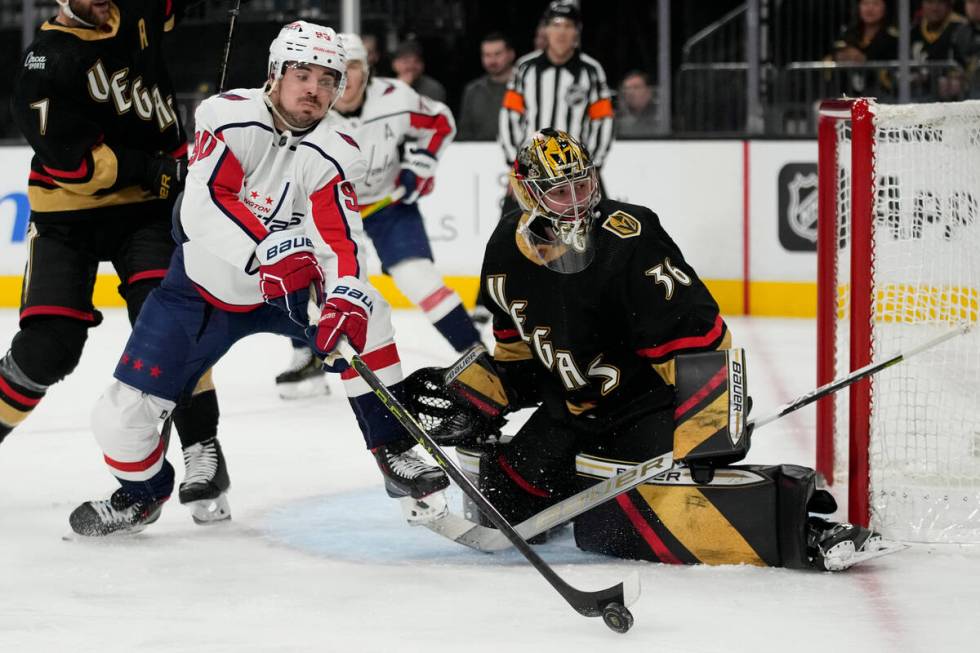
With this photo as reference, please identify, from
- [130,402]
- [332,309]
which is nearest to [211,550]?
[130,402]

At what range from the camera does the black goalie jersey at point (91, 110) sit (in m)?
3.02

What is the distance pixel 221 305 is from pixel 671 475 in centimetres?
86

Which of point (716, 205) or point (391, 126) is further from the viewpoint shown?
point (716, 205)

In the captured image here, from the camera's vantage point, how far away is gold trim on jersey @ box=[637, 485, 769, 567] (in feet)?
8.70

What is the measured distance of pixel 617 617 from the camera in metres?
2.29

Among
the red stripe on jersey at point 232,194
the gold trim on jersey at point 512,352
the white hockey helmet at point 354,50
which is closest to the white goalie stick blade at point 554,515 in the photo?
the gold trim on jersey at point 512,352

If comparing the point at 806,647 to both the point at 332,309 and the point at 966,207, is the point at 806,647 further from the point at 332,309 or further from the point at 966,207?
the point at 966,207

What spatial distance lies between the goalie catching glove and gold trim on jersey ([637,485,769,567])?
366 mm

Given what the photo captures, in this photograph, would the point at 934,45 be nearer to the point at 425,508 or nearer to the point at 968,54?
the point at 968,54

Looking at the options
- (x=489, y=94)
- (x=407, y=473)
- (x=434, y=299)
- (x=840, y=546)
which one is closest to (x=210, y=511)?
(x=407, y=473)

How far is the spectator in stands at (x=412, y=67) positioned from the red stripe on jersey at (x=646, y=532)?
4243mm

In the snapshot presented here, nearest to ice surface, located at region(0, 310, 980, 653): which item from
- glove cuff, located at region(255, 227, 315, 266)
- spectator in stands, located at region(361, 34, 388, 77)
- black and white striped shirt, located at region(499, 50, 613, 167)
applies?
glove cuff, located at region(255, 227, 315, 266)

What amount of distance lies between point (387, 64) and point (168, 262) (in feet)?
13.1

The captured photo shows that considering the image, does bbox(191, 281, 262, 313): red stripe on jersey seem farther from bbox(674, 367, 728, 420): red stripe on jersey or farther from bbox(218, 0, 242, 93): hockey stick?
bbox(674, 367, 728, 420): red stripe on jersey
